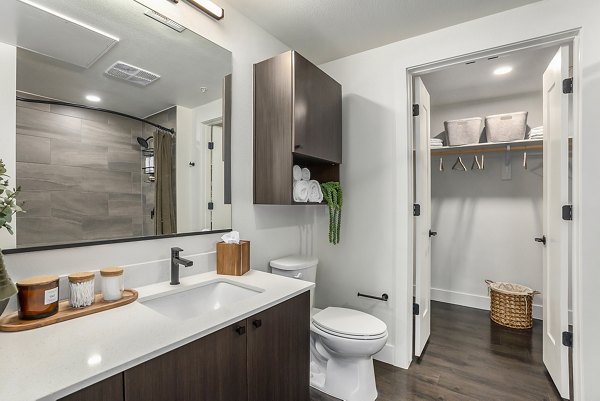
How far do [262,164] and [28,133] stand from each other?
3.63 feet

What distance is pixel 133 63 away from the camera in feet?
4.53

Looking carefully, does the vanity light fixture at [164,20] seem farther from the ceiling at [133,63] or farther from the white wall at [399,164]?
the white wall at [399,164]

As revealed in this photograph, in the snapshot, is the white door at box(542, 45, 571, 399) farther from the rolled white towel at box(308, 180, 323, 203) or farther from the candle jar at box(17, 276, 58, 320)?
the candle jar at box(17, 276, 58, 320)

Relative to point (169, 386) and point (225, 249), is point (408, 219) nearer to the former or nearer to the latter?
point (225, 249)

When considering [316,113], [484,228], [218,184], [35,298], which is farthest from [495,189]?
[35,298]

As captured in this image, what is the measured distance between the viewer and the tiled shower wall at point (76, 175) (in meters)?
1.07

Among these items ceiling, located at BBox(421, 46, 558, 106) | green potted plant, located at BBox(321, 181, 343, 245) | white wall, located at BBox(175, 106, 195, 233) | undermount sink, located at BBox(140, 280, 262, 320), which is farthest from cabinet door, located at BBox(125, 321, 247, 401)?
ceiling, located at BBox(421, 46, 558, 106)

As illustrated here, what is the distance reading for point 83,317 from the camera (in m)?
1.02

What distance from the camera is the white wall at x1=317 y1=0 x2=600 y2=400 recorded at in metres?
1.62

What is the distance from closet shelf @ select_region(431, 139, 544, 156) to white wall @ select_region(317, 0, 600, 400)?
118cm

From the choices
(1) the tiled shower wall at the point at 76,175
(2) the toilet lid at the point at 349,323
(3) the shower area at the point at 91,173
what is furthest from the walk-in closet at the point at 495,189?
(1) the tiled shower wall at the point at 76,175

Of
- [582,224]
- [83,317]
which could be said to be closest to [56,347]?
[83,317]

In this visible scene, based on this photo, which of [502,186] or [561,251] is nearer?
[561,251]

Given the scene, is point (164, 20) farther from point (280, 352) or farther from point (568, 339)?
point (568, 339)
